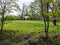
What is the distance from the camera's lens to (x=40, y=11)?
33.3 metres

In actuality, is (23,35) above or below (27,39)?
above

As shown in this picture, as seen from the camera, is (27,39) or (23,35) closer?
(27,39)

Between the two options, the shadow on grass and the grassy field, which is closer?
the shadow on grass

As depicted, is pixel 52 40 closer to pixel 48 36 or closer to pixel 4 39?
pixel 48 36

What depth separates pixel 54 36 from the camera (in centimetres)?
3459

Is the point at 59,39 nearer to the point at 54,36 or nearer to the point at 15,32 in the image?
the point at 54,36

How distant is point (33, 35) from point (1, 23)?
19.1ft

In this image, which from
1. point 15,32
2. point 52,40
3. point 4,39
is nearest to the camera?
point 52,40

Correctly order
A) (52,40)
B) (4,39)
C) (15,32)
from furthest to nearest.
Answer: (15,32) < (4,39) < (52,40)

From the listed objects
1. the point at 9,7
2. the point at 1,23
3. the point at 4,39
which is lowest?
the point at 4,39

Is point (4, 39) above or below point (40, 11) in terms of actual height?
below

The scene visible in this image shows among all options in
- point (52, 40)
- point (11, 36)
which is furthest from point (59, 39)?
point (11, 36)

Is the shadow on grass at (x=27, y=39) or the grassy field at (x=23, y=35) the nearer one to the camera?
the shadow on grass at (x=27, y=39)

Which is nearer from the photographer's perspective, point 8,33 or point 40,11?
point 40,11
